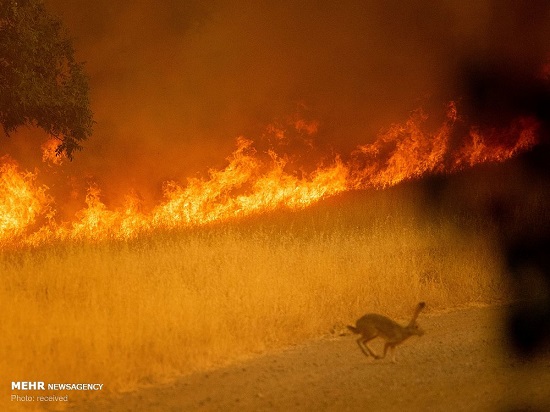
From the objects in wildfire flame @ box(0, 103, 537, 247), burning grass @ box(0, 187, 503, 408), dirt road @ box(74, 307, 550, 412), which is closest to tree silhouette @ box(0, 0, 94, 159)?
wildfire flame @ box(0, 103, 537, 247)

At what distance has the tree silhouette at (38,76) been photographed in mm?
12648

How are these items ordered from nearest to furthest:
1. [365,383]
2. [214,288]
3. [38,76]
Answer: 1. [365,383]
2. [214,288]
3. [38,76]

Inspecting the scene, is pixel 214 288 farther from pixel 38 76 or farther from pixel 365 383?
pixel 38 76

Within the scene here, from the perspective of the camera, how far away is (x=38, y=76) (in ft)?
43.3

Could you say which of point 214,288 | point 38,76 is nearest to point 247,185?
point 38,76

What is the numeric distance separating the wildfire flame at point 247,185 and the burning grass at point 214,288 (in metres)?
2.34

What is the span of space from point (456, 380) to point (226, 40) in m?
14.1

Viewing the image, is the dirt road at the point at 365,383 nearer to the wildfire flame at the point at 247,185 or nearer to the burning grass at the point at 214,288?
the burning grass at the point at 214,288

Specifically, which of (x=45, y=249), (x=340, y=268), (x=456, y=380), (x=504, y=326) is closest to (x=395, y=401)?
(x=456, y=380)

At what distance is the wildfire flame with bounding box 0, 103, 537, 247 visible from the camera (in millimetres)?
16078

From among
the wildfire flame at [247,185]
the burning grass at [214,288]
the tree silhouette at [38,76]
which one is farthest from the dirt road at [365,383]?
the tree silhouette at [38,76]

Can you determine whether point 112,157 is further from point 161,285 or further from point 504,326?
point 504,326

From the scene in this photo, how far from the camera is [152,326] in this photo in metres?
8.34

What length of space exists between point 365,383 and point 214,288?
10.3 feet
